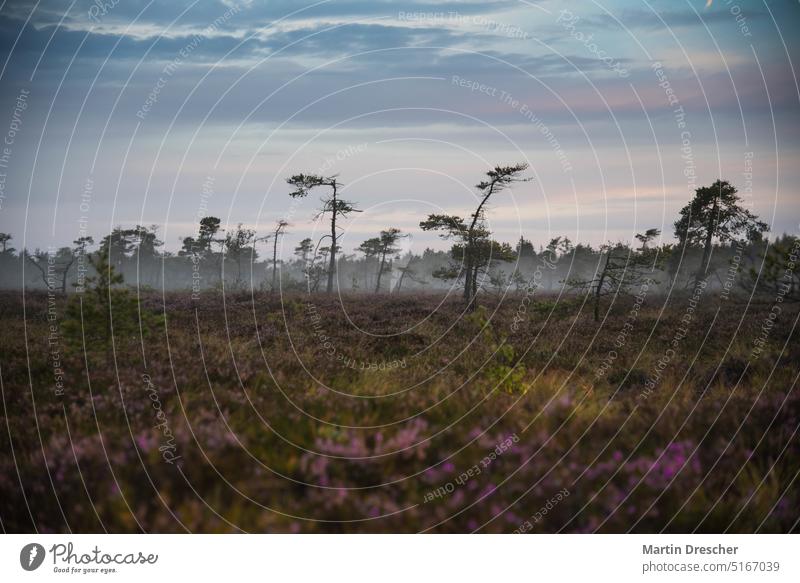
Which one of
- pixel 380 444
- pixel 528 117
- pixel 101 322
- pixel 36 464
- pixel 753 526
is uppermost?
pixel 528 117

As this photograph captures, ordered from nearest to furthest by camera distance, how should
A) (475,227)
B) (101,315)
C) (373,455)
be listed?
1. (373,455)
2. (101,315)
3. (475,227)

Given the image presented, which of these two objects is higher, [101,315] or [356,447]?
[101,315]

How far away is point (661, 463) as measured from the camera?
4.29 m

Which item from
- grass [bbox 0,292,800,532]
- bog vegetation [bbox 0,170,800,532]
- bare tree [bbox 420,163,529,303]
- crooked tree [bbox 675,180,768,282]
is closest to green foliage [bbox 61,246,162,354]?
bog vegetation [bbox 0,170,800,532]

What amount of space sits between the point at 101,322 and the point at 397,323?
9227 millimetres

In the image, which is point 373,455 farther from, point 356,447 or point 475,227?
point 475,227

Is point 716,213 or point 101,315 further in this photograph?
point 716,213

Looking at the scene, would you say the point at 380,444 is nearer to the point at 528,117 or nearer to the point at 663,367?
the point at 528,117

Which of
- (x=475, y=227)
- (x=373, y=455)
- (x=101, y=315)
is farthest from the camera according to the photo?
(x=475, y=227)

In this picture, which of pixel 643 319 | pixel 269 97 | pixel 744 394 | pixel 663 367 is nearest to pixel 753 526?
pixel 744 394

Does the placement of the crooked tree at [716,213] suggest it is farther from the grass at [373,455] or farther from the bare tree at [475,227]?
the grass at [373,455]

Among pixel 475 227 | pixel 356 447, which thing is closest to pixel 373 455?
pixel 356 447

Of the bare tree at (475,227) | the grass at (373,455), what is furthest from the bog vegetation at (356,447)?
the bare tree at (475,227)

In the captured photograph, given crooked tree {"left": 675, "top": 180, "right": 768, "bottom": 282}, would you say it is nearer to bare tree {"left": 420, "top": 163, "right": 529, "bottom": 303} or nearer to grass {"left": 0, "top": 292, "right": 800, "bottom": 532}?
bare tree {"left": 420, "top": 163, "right": 529, "bottom": 303}
